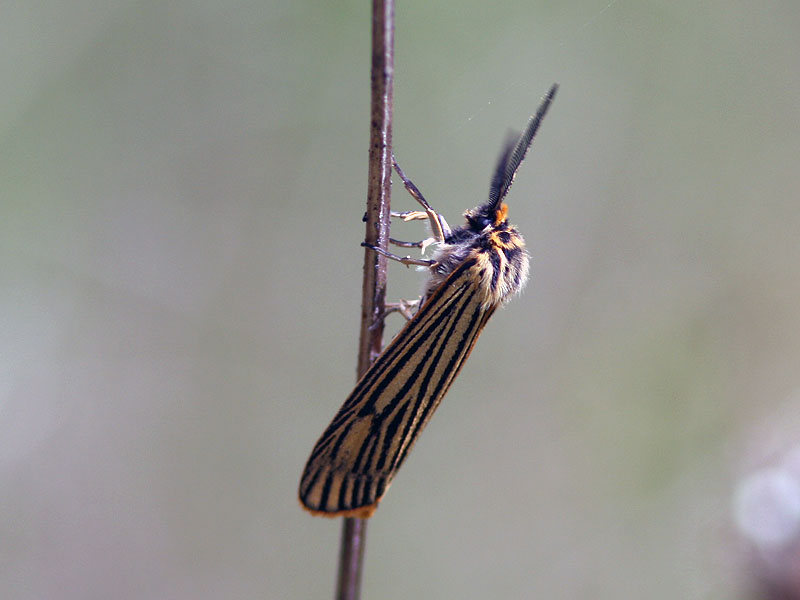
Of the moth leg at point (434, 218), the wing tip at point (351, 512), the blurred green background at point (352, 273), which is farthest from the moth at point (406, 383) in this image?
the blurred green background at point (352, 273)

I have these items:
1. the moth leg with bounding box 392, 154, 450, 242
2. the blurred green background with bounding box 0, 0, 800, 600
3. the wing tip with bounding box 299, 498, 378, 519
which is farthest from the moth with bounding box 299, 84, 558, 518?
the blurred green background with bounding box 0, 0, 800, 600

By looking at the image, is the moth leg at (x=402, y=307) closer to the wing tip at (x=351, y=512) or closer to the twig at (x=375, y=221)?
the twig at (x=375, y=221)

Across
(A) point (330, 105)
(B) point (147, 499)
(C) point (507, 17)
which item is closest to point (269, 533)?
(B) point (147, 499)

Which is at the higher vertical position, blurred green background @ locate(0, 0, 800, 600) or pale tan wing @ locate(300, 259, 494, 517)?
blurred green background @ locate(0, 0, 800, 600)

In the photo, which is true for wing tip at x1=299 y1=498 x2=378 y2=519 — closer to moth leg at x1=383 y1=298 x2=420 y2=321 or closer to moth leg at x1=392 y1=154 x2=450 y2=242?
moth leg at x1=383 y1=298 x2=420 y2=321

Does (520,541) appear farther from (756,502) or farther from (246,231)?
(246,231)

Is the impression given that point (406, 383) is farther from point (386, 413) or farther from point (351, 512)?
point (351, 512)
